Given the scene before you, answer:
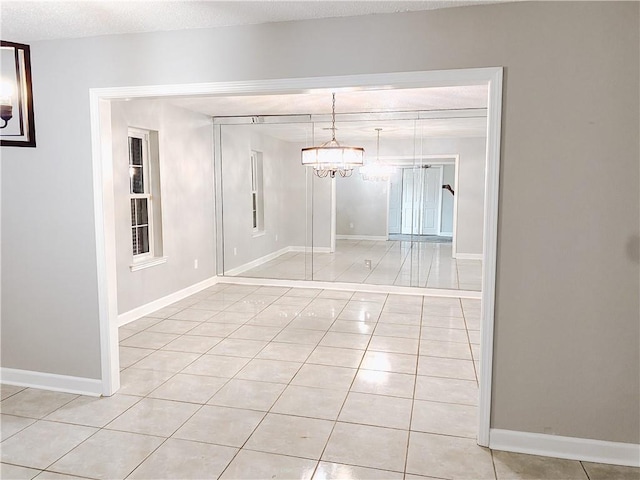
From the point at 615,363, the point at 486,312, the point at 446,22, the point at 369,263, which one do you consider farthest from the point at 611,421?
the point at 369,263

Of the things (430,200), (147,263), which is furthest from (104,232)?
(430,200)

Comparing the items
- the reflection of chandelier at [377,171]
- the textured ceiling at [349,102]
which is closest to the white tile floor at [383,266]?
the reflection of chandelier at [377,171]

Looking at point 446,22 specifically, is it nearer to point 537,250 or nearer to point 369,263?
point 537,250

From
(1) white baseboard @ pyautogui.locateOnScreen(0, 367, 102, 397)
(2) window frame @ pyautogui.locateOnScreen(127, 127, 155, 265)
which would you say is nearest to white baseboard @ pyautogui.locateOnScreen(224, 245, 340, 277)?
(2) window frame @ pyautogui.locateOnScreen(127, 127, 155, 265)

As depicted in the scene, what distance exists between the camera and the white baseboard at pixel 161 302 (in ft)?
15.7

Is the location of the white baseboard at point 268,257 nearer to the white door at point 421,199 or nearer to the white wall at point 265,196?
the white wall at point 265,196

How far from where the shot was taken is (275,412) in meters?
2.95

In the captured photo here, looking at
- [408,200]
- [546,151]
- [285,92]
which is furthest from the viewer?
[408,200]

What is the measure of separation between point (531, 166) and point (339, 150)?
2679 mm

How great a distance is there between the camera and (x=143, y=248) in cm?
523

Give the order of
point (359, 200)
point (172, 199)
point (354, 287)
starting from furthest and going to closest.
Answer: point (359, 200)
point (354, 287)
point (172, 199)

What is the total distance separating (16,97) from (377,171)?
450cm

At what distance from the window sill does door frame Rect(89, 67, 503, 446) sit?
1.73 meters

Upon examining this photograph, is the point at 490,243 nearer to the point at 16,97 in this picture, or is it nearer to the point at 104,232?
the point at 104,232
